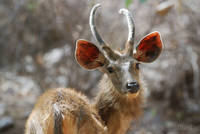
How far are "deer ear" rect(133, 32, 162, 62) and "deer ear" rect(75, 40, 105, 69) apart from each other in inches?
17.1

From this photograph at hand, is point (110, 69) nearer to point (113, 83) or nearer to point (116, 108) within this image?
point (113, 83)

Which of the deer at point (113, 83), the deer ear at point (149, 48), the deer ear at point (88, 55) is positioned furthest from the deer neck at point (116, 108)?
the deer ear at point (149, 48)

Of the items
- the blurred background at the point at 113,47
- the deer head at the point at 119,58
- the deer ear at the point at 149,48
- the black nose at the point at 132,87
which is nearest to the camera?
the black nose at the point at 132,87

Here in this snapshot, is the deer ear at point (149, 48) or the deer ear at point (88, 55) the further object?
the deer ear at point (149, 48)

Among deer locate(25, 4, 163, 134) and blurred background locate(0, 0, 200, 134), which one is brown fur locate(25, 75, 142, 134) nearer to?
deer locate(25, 4, 163, 134)

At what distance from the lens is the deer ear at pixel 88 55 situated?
11.1ft

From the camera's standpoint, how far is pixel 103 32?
600 centimetres

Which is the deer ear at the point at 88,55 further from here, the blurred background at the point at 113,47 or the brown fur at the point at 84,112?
the blurred background at the point at 113,47

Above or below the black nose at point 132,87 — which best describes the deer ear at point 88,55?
above

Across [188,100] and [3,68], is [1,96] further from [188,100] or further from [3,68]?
[188,100]

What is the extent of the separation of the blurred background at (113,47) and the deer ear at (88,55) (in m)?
2.35

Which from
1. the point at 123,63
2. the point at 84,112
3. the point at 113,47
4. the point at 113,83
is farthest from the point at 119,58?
the point at 113,47

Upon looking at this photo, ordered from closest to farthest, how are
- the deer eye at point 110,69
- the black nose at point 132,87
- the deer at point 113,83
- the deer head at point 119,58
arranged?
1. the deer at point 113,83
2. the black nose at point 132,87
3. the deer head at point 119,58
4. the deer eye at point 110,69

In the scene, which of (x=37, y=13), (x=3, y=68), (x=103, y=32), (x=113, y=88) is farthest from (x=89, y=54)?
(x=3, y=68)
